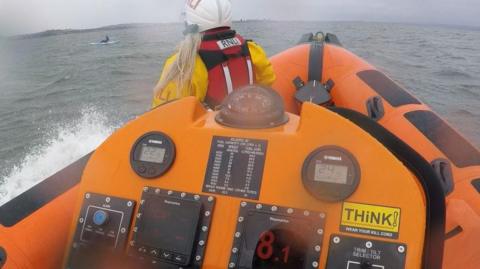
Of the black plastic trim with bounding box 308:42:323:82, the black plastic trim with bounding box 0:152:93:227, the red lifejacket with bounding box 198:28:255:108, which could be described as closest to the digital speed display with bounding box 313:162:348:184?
the black plastic trim with bounding box 0:152:93:227

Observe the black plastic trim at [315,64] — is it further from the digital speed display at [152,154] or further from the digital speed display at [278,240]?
the digital speed display at [278,240]

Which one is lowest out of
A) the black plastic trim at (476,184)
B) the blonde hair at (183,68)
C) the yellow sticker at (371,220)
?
the yellow sticker at (371,220)

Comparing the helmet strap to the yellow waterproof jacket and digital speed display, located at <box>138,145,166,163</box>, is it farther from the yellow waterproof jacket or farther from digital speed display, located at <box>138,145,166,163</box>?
digital speed display, located at <box>138,145,166,163</box>

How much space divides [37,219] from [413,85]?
7.91 metres

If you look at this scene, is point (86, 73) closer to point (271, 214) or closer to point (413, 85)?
point (413, 85)

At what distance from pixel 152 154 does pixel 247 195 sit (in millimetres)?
365

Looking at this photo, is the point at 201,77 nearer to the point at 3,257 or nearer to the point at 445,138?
the point at 3,257

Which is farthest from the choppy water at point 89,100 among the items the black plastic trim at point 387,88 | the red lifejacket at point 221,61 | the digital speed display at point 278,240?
the digital speed display at point 278,240

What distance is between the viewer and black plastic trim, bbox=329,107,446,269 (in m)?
1.25

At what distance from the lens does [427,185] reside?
1.34 m

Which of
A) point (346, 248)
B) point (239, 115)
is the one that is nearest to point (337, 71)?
point (239, 115)

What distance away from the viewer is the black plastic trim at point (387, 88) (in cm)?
A: 329

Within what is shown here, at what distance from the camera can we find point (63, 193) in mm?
1691

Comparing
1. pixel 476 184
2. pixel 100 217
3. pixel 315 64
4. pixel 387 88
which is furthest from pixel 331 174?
pixel 315 64
